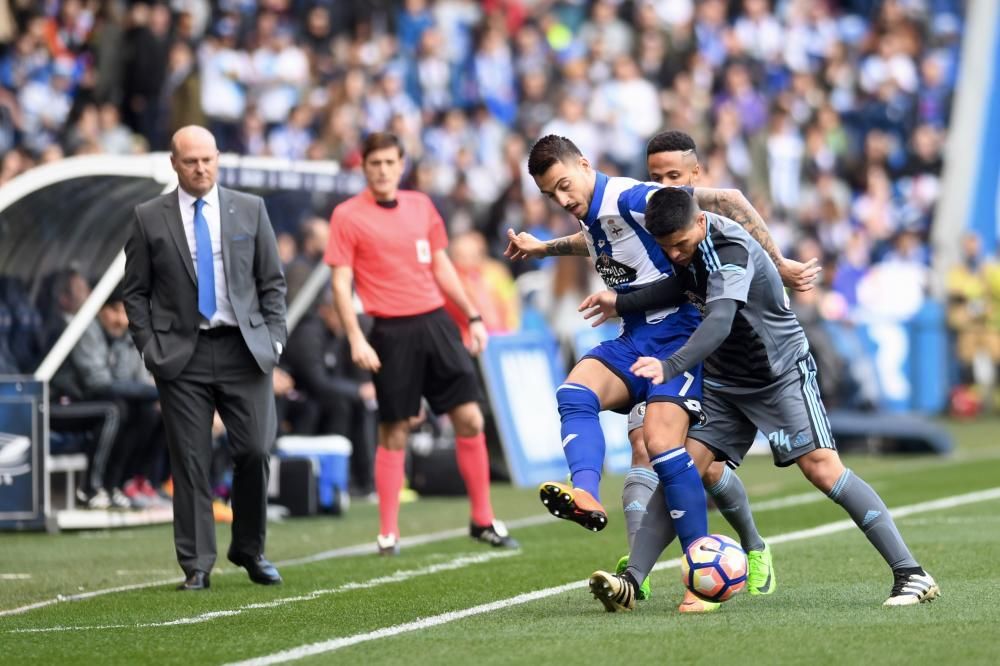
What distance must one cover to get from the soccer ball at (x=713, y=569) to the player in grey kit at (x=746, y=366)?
11.3 inches

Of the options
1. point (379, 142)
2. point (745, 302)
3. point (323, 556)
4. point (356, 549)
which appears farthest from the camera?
point (356, 549)

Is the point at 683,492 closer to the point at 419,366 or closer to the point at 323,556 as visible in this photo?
the point at 419,366

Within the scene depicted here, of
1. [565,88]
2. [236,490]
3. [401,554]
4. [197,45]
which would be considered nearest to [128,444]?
[401,554]

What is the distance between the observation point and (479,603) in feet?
27.3

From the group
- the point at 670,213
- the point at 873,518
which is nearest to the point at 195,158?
the point at 670,213

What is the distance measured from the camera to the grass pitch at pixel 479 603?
679cm

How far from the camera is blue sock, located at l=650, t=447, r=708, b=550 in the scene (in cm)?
771

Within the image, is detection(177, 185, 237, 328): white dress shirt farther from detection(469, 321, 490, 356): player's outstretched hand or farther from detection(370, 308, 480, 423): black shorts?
detection(469, 321, 490, 356): player's outstretched hand

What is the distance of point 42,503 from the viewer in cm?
1276

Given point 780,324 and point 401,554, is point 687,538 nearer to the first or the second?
point 780,324

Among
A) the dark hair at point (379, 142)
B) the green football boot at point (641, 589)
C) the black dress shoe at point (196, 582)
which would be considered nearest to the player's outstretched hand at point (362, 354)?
the dark hair at point (379, 142)

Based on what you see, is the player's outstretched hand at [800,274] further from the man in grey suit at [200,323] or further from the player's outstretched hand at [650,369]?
the man in grey suit at [200,323]

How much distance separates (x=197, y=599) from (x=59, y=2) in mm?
13044

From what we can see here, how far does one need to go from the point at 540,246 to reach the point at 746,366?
4.11 ft
